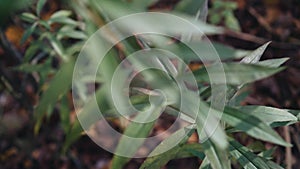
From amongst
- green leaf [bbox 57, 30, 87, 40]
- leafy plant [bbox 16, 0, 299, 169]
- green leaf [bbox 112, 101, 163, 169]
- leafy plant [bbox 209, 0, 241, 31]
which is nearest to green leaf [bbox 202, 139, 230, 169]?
leafy plant [bbox 16, 0, 299, 169]

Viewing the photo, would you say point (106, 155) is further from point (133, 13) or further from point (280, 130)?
point (133, 13)

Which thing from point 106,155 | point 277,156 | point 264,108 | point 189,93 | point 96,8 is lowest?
point 106,155

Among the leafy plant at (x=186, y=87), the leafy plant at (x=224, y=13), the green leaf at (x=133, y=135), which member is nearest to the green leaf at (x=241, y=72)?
the leafy plant at (x=186, y=87)

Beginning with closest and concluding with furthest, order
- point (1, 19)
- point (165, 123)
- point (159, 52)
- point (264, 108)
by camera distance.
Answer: point (1, 19)
point (159, 52)
point (264, 108)
point (165, 123)

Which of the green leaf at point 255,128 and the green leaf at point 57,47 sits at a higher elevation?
the green leaf at point 255,128

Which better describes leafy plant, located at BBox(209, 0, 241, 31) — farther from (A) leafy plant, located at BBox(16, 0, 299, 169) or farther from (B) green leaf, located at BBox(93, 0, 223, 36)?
(B) green leaf, located at BBox(93, 0, 223, 36)

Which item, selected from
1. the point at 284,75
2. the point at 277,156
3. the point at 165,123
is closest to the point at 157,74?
the point at 277,156

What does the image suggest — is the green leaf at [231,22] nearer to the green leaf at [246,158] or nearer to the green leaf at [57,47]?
the green leaf at [57,47]
